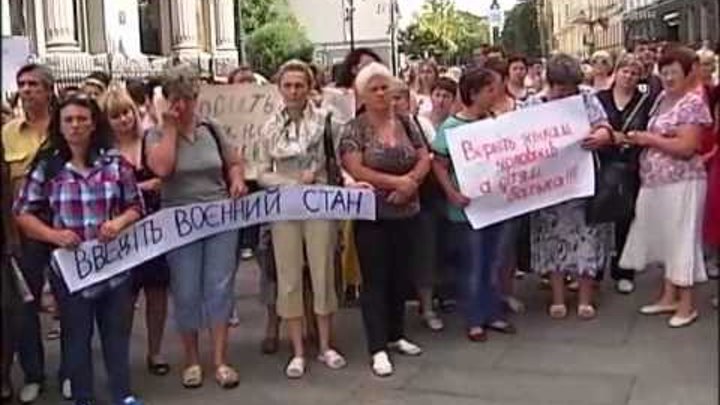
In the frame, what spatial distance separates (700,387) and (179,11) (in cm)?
4025

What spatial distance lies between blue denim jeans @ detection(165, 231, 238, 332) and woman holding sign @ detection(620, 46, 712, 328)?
2820mm

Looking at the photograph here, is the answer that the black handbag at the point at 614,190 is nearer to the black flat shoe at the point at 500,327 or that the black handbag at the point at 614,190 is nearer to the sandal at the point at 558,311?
the sandal at the point at 558,311

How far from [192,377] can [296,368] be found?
590 mm

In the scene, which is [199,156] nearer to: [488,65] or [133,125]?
[133,125]

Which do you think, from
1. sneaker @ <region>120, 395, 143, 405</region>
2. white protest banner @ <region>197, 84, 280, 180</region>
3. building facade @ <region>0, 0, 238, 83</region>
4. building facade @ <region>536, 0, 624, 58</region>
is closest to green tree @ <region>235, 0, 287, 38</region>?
building facade @ <region>0, 0, 238, 83</region>

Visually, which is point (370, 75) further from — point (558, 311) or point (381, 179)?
point (558, 311)

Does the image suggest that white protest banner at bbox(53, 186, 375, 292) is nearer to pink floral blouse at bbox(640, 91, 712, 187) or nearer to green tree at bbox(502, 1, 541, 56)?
pink floral blouse at bbox(640, 91, 712, 187)

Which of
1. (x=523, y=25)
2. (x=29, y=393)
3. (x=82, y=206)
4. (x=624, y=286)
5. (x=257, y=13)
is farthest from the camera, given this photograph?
(x=523, y=25)

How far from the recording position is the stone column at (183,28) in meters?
44.5

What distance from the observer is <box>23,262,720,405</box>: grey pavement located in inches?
245

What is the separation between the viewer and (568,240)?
312 inches


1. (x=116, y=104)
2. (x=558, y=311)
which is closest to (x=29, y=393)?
(x=116, y=104)

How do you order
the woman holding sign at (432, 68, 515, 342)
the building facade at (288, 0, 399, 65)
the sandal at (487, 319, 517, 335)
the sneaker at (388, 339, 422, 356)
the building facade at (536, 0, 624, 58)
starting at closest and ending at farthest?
1. the sneaker at (388, 339, 422, 356)
2. the woman holding sign at (432, 68, 515, 342)
3. the sandal at (487, 319, 517, 335)
4. the building facade at (536, 0, 624, 58)
5. the building facade at (288, 0, 399, 65)

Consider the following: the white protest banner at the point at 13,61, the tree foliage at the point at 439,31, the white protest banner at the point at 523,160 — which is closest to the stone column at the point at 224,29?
the tree foliage at the point at 439,31
